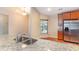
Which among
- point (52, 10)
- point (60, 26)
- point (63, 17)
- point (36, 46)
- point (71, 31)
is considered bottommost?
point (36, 46)

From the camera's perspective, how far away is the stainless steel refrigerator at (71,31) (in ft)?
6.17

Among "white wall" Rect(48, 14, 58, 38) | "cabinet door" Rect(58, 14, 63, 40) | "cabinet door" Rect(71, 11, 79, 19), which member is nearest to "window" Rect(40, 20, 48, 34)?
"white wall" Rect(48, 14, 58, 38)

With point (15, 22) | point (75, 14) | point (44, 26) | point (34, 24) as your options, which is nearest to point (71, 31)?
point (75, 14)

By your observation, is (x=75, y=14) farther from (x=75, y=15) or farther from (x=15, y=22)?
(x=15, y=22)

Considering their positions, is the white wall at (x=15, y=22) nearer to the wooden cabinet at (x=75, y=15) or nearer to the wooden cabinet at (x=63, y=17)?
the wooden cabinet at (x=63, y=17)

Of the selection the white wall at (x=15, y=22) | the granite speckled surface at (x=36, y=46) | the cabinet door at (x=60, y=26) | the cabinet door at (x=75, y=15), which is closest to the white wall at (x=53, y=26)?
the cabinet door at (x=60, y=26)

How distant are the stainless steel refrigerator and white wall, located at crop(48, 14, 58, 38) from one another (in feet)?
0.70

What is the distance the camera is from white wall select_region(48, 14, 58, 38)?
1.91 metres

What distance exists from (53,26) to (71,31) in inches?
15.6

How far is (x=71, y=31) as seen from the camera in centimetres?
195

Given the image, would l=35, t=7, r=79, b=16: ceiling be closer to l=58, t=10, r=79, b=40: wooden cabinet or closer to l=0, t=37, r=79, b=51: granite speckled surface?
l=58, t=10, r=79, b=40: wooden cabinet
